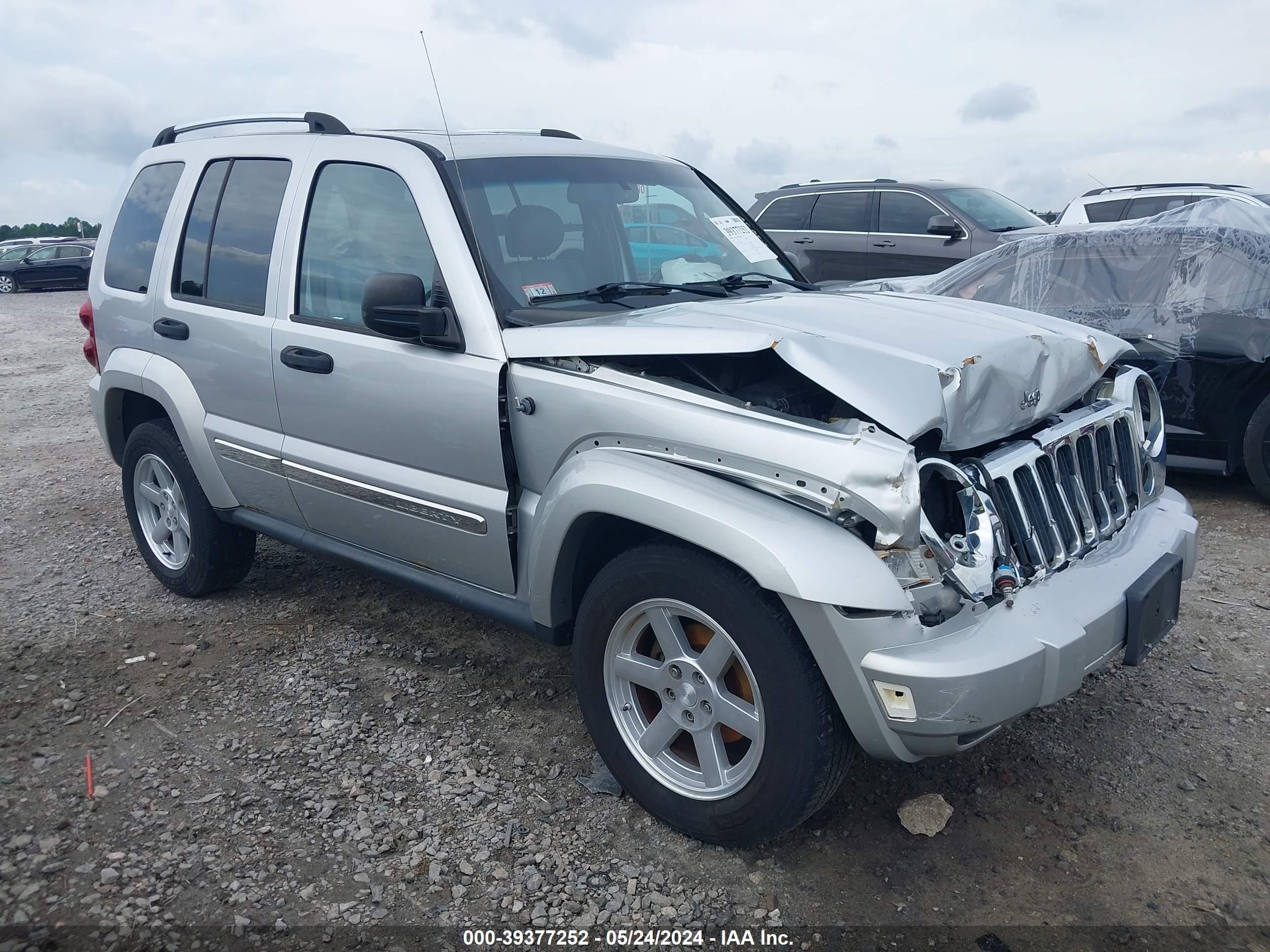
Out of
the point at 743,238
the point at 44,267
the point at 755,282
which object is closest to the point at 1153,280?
the point at 743,238

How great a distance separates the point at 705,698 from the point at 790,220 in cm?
898

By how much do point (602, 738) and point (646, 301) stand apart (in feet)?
4.63

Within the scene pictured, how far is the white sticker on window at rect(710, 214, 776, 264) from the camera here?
159 inches

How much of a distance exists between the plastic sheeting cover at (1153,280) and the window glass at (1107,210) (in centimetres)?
531

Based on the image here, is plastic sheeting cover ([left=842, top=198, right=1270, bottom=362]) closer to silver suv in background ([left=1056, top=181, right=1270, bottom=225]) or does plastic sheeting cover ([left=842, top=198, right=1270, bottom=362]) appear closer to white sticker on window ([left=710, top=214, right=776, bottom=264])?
white sticker on window ([left=710, top=214, right=776, bottom=264])

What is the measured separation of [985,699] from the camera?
92.0 inches

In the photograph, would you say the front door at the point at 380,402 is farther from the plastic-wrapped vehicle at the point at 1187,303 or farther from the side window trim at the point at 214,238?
the plastic-wrapped vehicle at the point at 1187,303

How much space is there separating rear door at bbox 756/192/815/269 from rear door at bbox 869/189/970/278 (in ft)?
2.47

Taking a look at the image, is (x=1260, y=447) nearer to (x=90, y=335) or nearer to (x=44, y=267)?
(x=90, y=335)

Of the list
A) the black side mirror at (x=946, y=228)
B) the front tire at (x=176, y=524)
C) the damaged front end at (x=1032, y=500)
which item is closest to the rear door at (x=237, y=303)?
the front tire at (x=176, y=524)

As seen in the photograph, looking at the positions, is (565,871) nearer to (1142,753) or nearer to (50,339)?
(1142,753)

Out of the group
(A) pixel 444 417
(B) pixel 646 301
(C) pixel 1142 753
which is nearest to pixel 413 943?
(A) pixel 444 417

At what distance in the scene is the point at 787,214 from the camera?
Result: 11.0m

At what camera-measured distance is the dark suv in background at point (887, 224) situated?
9.74 m
